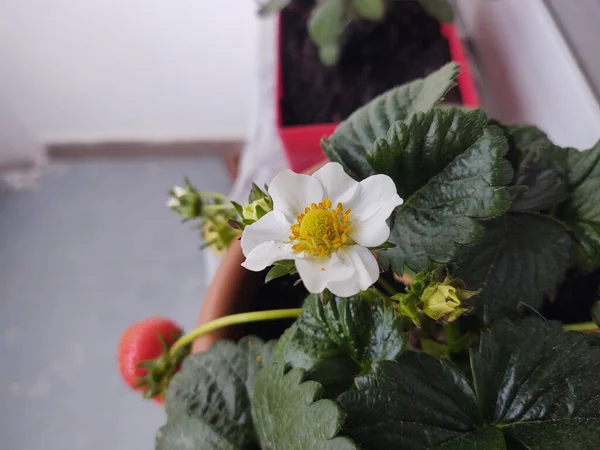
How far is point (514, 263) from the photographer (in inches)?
19.3

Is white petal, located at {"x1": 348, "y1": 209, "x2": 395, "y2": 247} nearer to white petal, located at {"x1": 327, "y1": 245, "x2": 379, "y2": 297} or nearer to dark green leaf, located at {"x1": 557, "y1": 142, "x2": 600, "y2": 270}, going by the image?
white petal, located at {"x1": 327, "y1": 245, "x2": 379, "y2": 297}

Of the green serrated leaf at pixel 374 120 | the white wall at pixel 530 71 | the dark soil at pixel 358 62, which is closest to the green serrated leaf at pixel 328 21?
the dark soil at pixel 358 62

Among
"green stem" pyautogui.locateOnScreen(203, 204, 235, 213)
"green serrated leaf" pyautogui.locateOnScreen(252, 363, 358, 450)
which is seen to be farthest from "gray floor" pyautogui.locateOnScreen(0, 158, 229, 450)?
"green serrated leaf" pyautogui.locateOnScreen(252, 363, 358, 450)

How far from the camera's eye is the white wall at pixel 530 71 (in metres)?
0.70

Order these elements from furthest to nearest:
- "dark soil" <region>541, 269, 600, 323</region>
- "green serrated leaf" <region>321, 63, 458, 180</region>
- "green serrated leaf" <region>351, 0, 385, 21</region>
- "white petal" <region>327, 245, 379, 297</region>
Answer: "green serrated leaf" <region>351, 0, 385, 21</region>, "dark soil" <region>541, 269, 600, 323</region>, "green serrated leaf" <region>321, 63, 458, 180</region>, "white petal" <region>327, 245, 379, 297</region>

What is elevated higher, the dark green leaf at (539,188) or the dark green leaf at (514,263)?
the dark green leaf at (539,188)

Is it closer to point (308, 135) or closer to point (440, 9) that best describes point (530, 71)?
point (440, 9)

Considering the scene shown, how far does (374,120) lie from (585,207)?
0.20 meters

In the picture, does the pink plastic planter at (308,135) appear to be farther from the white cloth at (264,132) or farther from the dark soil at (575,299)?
the dark soil at (575,299)

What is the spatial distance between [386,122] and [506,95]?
52cm

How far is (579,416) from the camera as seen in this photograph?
16.3 inches

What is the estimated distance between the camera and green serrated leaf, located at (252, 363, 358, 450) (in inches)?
15.1

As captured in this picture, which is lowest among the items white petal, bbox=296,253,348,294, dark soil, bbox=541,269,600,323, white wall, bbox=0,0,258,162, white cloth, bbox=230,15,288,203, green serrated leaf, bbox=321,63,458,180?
dark soil, bbox=541,269,600,323

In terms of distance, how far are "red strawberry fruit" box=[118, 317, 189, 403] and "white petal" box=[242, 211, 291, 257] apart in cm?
30
